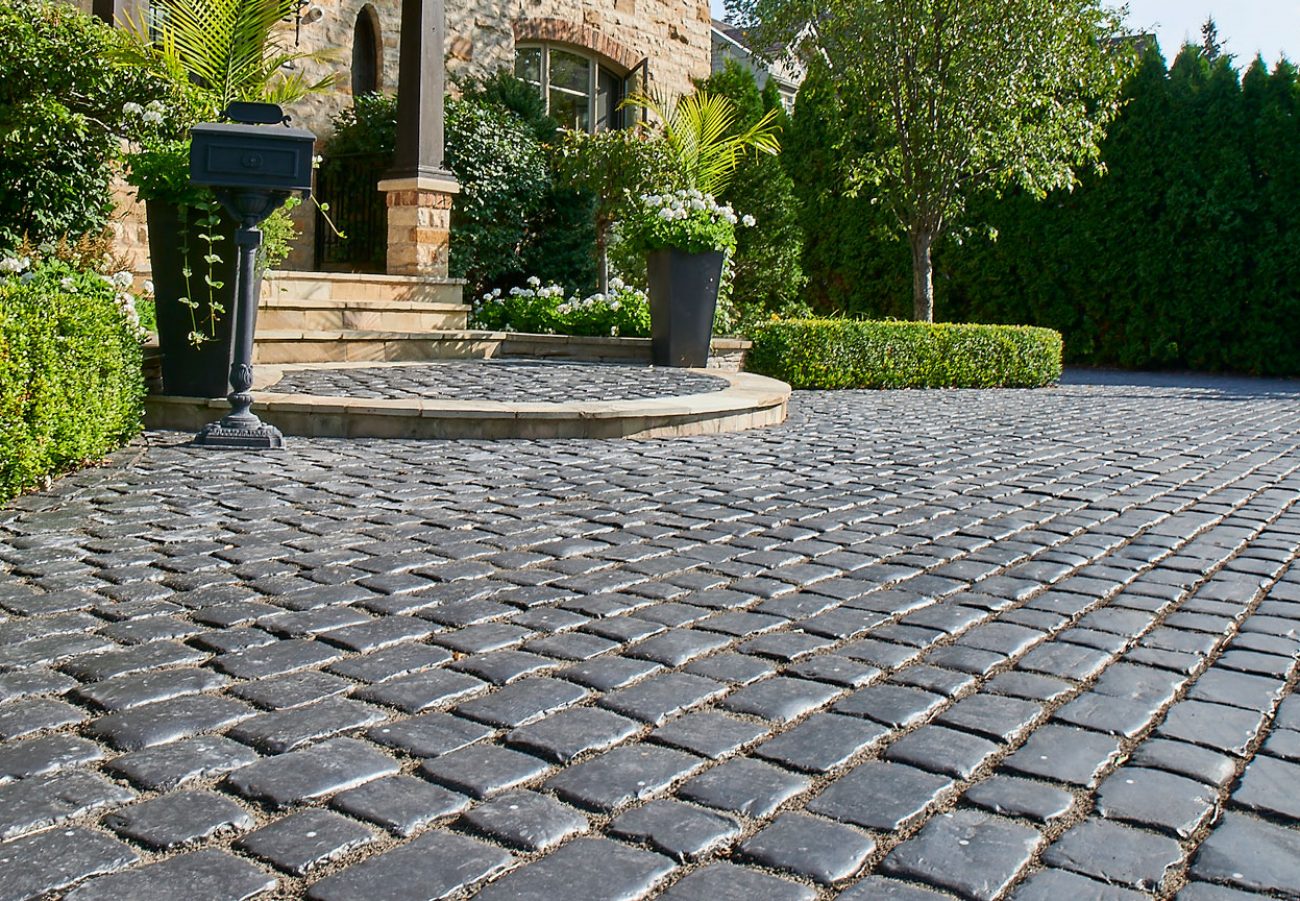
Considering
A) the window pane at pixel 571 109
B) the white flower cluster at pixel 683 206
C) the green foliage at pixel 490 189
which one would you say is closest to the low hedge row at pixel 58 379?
the white flower cluster at pixel 683 206

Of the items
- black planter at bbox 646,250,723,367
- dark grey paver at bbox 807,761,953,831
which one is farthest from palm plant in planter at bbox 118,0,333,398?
dark grey paver at bbox 807,761,953,831

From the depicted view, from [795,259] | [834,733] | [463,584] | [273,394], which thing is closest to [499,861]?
[834,733]

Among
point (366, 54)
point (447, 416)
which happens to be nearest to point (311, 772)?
point (447, 416)

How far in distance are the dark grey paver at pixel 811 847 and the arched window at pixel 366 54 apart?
1161 centimetres

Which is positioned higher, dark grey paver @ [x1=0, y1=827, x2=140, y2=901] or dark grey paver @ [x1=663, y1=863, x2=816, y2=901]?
dark grey paver @ [x1=0, y1=827, x2=140, y2=901]

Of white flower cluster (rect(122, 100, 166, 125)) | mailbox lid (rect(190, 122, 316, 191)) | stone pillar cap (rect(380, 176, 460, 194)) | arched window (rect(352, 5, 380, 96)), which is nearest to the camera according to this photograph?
mailbox lid (rect(190, 122, 316, 191))

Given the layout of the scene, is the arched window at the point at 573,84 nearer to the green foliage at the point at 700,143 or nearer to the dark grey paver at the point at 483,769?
the green foliage at the point at 700,143

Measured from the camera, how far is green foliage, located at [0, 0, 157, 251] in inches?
299

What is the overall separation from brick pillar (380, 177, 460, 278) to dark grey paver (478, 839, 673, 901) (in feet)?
28.9

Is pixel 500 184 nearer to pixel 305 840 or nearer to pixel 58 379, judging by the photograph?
pixel 58 379

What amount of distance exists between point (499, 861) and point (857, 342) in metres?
10.2

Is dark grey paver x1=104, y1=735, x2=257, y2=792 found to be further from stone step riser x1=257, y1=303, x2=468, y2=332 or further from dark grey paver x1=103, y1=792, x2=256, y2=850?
stone step riser x1=257, y1=303, x2=468, y2=332

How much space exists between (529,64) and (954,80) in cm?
489

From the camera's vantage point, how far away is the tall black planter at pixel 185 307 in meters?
6.09
